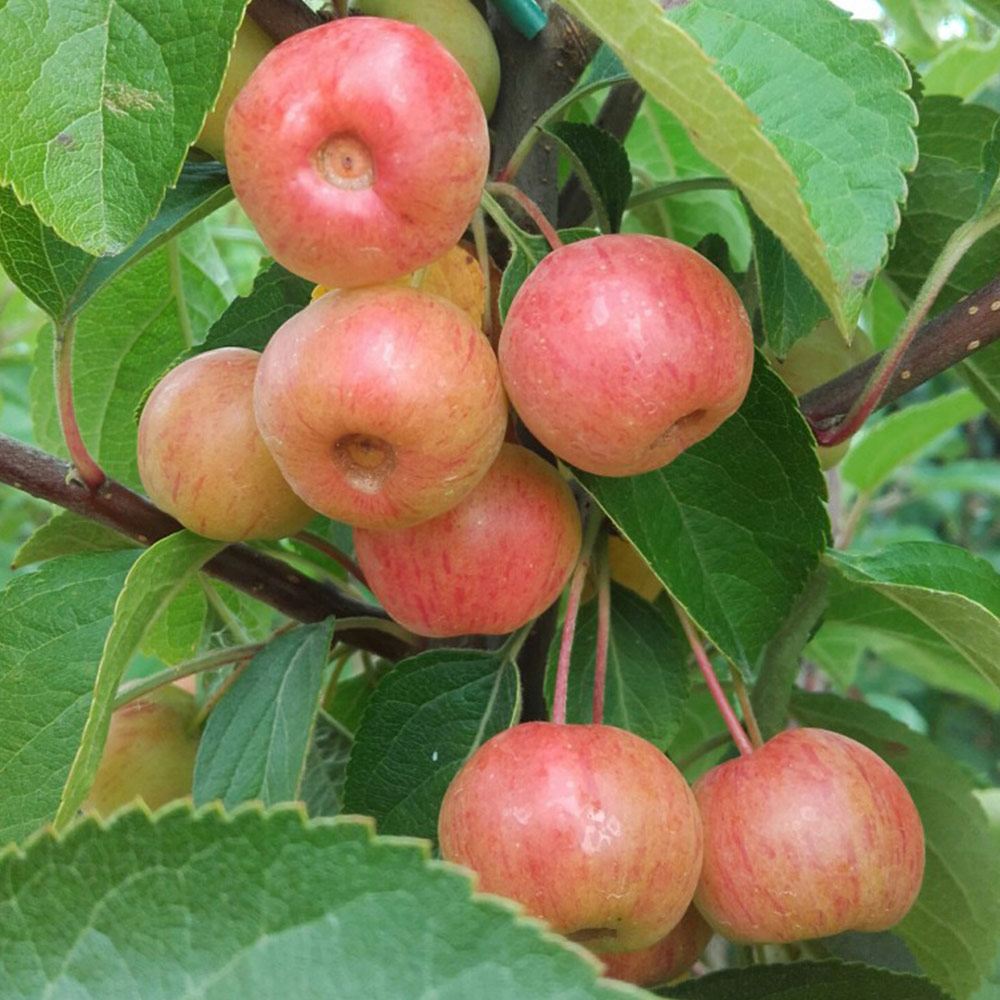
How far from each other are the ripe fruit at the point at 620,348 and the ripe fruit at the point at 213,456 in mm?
198

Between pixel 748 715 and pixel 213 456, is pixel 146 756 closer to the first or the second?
pixel 213 456

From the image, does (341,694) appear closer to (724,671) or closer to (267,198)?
(724,671)

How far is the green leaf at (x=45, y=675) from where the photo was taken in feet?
2.87

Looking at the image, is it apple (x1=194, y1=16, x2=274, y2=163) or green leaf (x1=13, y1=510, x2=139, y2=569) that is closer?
apple (x1=194, y1=16, x2=274, y2=163)

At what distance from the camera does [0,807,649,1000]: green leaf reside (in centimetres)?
46

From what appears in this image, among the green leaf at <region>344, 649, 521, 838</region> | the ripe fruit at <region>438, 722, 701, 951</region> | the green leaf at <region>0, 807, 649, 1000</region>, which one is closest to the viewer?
the green leaf at <region>0, 807, 649, 1000</region>

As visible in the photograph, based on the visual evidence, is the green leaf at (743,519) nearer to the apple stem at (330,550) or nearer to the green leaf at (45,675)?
the apple stem at (330,550)

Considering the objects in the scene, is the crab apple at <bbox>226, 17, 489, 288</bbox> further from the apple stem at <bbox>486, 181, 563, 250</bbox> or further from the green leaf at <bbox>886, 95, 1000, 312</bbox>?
the green leaf at <bbox>886, 95, 1000, 312</bbox>

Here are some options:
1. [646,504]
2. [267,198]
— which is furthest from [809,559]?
[267,198]

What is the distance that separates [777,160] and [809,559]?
0.35m

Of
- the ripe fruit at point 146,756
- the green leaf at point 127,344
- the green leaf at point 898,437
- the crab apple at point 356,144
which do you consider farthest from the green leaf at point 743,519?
the green leaf at point 898,437

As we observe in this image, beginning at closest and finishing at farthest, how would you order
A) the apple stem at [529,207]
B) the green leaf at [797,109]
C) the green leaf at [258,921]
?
the green leaf at [258,921] → the green leaf at [797,109] → the apple stem at [529,207]

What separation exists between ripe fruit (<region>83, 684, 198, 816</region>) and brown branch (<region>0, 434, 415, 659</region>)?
0.18 metres

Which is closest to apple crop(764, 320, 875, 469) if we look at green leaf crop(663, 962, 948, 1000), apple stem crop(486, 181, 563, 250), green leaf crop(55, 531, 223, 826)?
apple stem crop(486, 181, 563, 250)
